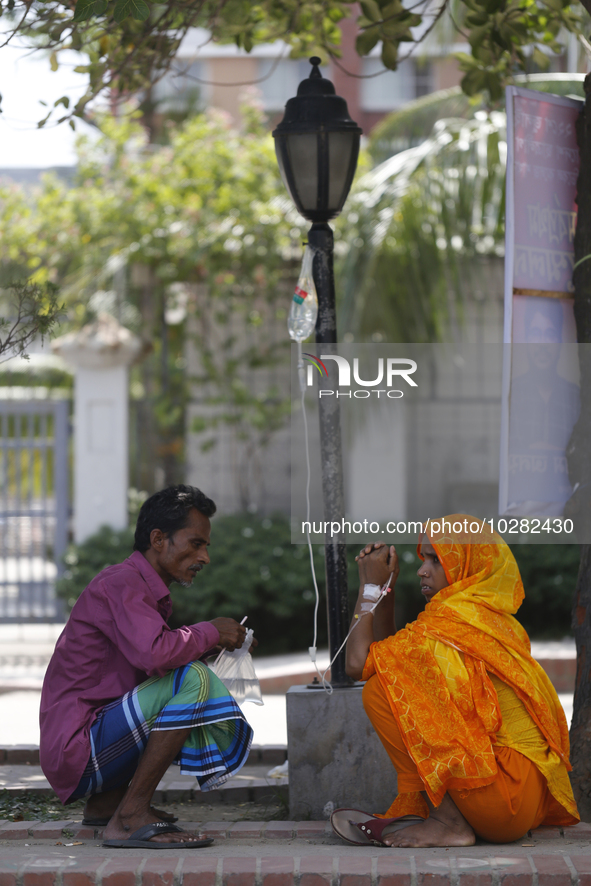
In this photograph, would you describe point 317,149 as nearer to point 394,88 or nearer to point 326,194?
point 326,194

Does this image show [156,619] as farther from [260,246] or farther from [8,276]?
[8,276]

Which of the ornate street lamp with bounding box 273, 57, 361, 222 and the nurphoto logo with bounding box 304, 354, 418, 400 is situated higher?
the ornate street lamp with bounding box 273, 57, 361, 222

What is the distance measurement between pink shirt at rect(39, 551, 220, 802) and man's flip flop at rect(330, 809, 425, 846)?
668 millimetres

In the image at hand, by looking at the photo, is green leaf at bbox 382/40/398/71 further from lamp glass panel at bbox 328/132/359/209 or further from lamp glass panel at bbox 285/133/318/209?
lamp glass panel at bbox 285/133/318/209

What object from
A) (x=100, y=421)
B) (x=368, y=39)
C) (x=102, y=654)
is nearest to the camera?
(x=102, y=654)

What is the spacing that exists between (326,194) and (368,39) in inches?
53.1

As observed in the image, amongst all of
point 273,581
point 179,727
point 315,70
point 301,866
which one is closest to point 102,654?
point 179,727

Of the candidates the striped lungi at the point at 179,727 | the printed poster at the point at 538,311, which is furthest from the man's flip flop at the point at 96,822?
the printed poster at the point at 538,311

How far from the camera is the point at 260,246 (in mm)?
8586

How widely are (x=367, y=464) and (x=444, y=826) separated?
5591mm

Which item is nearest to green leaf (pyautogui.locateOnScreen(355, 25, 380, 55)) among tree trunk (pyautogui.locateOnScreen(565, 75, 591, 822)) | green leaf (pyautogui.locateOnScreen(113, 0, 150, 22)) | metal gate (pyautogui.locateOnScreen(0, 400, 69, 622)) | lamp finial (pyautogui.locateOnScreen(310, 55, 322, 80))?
lamp finial (pyautogui.locateOnScreen(310, 55, 322, 80))

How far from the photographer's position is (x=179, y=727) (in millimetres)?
2986

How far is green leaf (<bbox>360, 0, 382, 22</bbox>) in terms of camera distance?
4.45 metres

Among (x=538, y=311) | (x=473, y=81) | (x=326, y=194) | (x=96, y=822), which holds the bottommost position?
(x=96, y=822)
